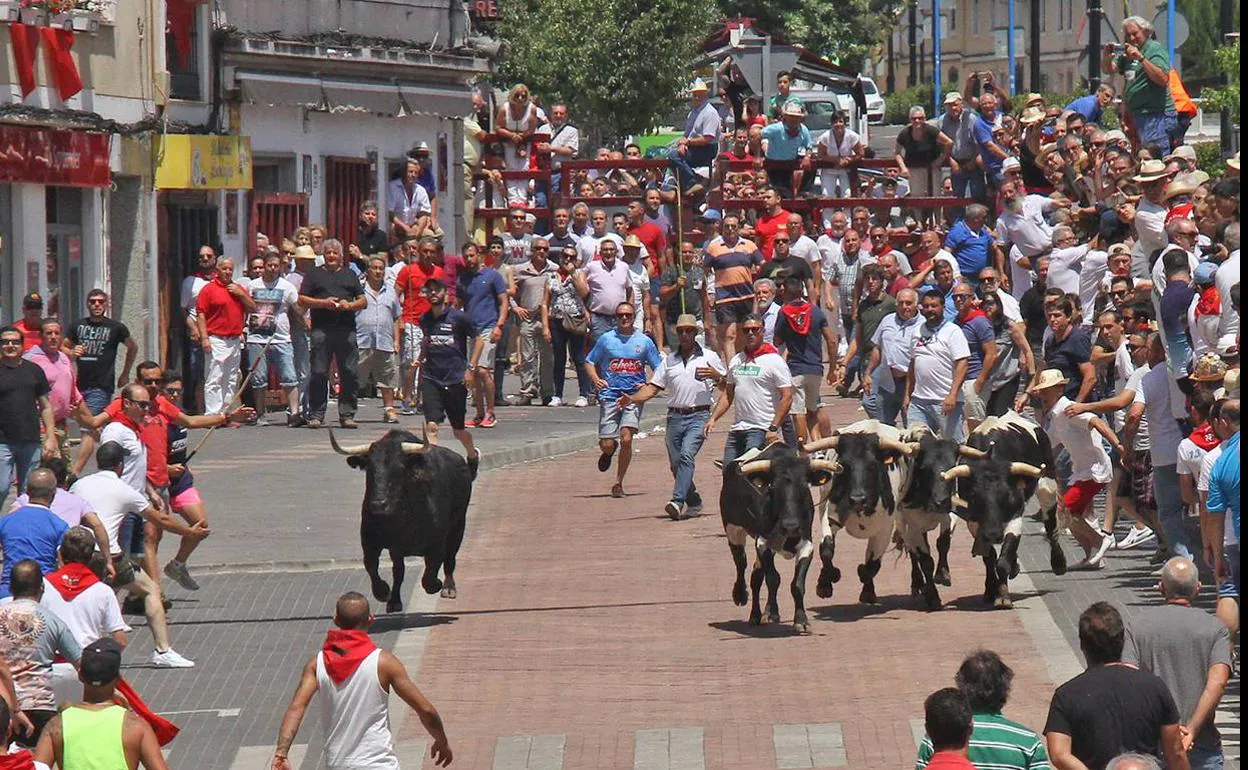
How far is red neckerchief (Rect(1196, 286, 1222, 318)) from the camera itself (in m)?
15.5

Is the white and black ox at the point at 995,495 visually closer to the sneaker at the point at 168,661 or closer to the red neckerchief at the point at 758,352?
the red neckerchief at the point at 758,352

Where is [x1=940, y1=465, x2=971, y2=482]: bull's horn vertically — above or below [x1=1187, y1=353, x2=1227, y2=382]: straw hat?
below

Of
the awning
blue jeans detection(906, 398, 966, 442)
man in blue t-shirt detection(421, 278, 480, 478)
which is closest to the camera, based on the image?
blue jeans detection(906, 398, 966, 442)

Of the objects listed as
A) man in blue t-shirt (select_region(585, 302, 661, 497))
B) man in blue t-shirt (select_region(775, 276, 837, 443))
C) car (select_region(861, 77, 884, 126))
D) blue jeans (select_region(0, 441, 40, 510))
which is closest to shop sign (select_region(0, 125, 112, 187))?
blue jeans (select_region(0, 441, 40, 510))

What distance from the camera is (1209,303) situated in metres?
15.6

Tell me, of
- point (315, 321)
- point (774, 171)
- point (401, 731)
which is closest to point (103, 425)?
point (401, 731)

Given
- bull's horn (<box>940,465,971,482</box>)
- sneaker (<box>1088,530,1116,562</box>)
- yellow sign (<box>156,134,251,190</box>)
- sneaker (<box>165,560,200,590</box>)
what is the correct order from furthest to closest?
yellow sign (<box>156,134,251,190</box>) → sneaker (<box>1088,530,1116,562</box>) → sneaker (<box>165,560,200,590</box>) → bull's horn (<box>940,465,971,482</box>)

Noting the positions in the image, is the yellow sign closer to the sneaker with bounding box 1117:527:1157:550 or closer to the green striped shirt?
the sneaker with bounding box 1117:527:1157:550

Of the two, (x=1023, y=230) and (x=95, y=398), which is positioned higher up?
(x=1023, y=230)

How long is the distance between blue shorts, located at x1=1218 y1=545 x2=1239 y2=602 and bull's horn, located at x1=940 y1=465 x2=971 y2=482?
12.2 ft

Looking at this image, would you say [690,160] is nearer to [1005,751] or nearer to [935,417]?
[935,417]

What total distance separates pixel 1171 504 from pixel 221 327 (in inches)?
490

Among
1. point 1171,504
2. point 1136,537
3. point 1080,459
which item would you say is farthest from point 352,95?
point 1171,504

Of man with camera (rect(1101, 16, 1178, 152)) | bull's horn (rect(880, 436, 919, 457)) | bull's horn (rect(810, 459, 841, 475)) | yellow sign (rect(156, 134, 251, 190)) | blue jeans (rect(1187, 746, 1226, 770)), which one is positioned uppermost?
man with camera (rect(1101, 16, 1178, 152))
